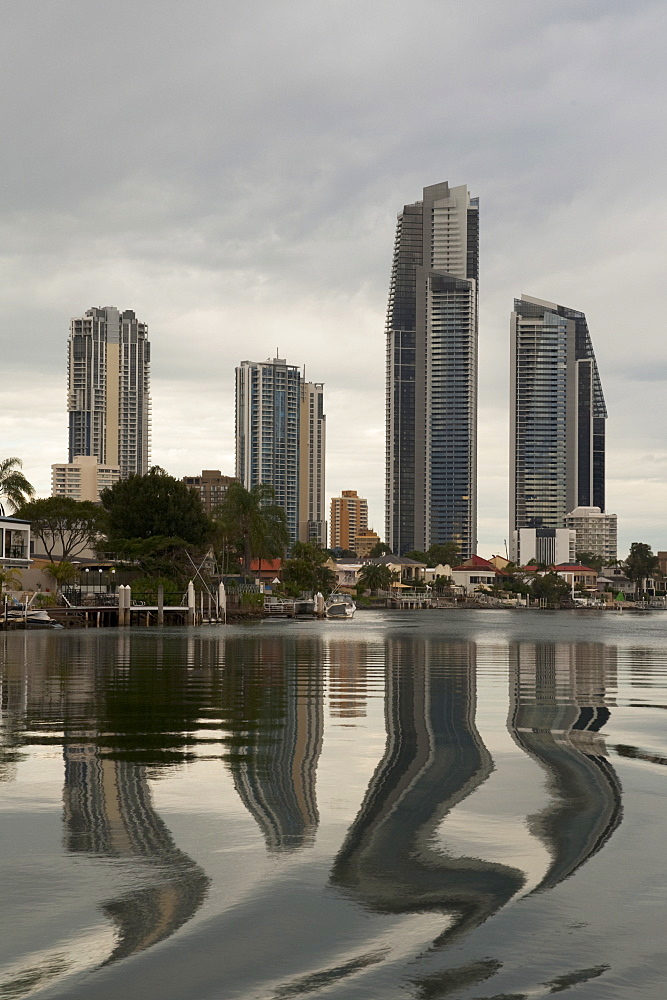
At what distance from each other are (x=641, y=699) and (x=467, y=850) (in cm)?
1365

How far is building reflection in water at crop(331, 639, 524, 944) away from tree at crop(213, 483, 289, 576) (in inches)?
3783

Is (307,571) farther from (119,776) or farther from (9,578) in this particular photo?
(119,776)

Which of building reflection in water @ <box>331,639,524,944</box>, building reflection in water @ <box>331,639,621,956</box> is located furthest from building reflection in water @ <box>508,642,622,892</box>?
building reflection in water @ <box>331,639,524,944</box>

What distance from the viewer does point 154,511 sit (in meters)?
99.6

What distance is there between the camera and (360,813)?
9.55 m

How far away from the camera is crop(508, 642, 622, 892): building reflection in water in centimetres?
859

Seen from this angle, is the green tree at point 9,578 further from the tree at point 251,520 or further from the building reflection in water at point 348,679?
the building reflection in water at point 348,679

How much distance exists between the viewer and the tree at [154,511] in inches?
3917

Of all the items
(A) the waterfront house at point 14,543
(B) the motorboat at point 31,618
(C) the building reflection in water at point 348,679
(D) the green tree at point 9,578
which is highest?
(A) the waterfront house at point 14,543

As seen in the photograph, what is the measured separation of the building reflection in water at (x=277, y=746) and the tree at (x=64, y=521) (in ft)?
259

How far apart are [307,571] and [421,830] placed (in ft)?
461

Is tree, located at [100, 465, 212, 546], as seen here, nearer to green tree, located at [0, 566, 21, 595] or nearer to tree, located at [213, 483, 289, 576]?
tree, located at [213, 483, 289, 576]

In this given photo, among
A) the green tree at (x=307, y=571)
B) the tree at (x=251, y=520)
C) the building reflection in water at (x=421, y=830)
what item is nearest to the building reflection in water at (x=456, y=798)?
the building reflection in water at (x=421, y=830)

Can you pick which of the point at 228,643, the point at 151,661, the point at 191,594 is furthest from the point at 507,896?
the point at 191,594
